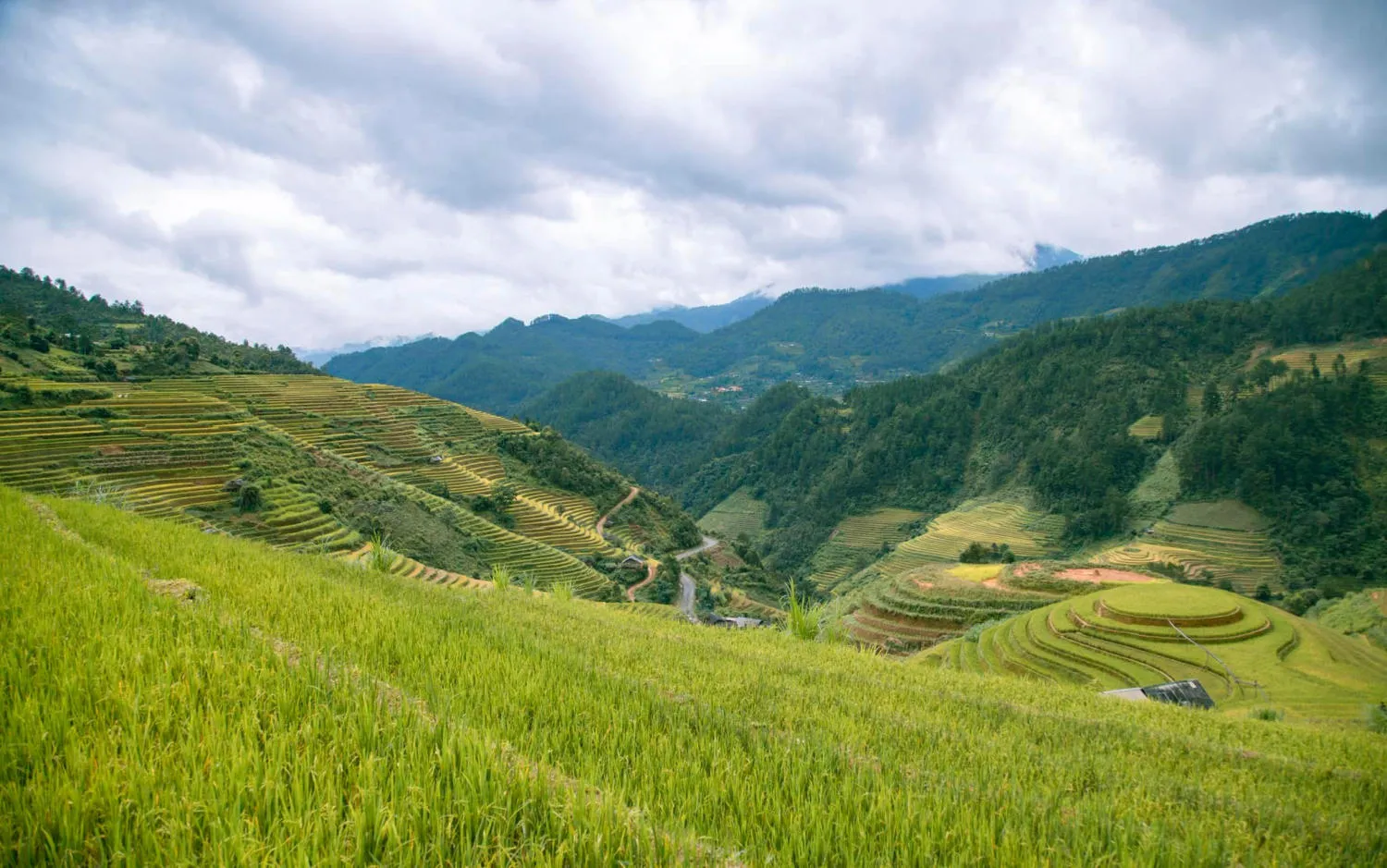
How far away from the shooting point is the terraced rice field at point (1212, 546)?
5544cm

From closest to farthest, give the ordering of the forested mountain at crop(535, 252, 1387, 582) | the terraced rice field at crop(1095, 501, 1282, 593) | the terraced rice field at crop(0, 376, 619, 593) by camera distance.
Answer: the terraced rice field at crop(0, 376, 619, 593), the terraced rice field at crop(1095, 501, 1282, 593), the forested mountain at crop(535, 252, 1387, 582)

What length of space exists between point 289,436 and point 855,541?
81332mm

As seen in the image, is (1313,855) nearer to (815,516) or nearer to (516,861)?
(516,861)

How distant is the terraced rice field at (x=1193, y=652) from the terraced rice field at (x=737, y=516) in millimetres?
88599

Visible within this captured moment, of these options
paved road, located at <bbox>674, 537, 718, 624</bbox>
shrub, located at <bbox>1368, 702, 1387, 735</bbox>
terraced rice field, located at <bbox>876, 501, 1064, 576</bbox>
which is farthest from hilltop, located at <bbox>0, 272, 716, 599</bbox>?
terraced rice field, located at <bbox>876, 501, 1064, 576</bbox>

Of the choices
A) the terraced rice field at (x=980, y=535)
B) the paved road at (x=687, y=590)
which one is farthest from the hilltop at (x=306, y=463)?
the terraced rice field at (x=980, y=535)

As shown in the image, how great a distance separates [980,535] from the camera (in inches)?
3127

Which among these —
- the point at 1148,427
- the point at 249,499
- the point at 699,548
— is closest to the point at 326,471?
the point at 249,499

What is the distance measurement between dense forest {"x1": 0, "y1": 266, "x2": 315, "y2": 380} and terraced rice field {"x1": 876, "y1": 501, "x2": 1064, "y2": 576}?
7746 centimetres

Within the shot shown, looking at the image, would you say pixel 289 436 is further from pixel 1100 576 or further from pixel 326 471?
pixel 1100 576

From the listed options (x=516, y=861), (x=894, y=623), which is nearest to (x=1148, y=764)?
(x=516, y=861)

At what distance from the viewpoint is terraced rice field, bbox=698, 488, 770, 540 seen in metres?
123

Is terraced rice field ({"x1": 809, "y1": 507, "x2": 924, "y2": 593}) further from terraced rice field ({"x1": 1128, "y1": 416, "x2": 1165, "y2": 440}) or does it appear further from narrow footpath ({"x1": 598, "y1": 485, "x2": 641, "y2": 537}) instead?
terraced rice field ({"x1": 1128, "y1": 416, "x2": 1165, "y2": 440})

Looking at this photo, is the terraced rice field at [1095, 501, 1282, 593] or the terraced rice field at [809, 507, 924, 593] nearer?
the terraced rice field at [1095, 501, 1282, 593]
